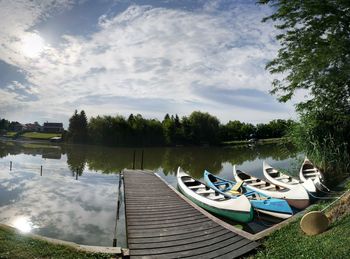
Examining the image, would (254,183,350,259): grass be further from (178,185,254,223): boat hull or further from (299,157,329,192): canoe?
(299,157,329,192): canoe

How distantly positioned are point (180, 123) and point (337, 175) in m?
56.8

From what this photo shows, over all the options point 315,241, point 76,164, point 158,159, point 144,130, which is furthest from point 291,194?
point 144,130

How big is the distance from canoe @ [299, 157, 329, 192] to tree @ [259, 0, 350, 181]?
81 centimetres

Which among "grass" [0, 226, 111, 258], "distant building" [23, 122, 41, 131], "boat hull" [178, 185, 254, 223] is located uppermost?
"distant building" [23, 122, 41, 131]

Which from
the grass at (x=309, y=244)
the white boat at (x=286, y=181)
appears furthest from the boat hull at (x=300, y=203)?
the grass at (x=309, y=244)

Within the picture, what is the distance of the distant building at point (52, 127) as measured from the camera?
117 metres

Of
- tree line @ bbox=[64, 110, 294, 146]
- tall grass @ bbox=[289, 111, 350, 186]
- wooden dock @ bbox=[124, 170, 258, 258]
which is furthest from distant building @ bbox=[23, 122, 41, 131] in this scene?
wooden dock @ bbox=[124, 170, 258, 258]

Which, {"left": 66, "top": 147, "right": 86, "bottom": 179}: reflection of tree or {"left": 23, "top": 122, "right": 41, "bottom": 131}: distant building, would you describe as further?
{"left": 23, "top": 122, "right": 41, "bottom": 131}: distant building

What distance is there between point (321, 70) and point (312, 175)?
25.5ft

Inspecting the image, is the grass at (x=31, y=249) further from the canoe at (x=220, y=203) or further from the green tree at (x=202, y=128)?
the green tree at (x=202, y=128)

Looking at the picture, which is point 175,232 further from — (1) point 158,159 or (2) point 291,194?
(1) point 158,159

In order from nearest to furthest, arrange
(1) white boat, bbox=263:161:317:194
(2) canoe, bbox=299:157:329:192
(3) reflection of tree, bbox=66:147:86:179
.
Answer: (1) white boat, bbox=263:161:317:194, (2) canoe, bbox=299:157:329:192, (3) reflection of tree, bbox=66:147:86:179

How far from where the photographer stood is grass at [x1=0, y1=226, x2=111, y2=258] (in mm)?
6094

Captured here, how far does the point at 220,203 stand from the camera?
462 inches
